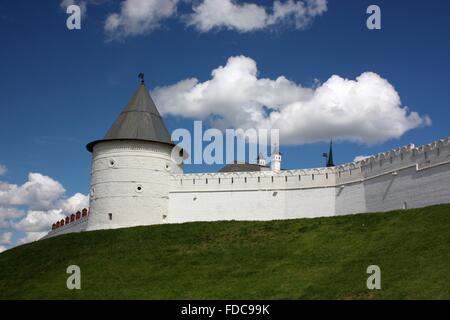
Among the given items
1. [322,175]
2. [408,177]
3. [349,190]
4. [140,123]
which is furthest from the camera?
[140,123]

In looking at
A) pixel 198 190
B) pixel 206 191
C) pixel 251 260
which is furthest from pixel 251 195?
pixel 251 260

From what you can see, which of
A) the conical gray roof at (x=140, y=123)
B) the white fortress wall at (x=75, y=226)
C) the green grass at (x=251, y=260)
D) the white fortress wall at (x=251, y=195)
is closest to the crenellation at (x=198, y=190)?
the white fortress wall at (x=251, y=195)

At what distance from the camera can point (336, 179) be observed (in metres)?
37.3

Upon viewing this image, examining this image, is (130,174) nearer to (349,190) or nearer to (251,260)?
(349,190)

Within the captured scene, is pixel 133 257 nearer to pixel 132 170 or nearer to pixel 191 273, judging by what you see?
pixel 191 273

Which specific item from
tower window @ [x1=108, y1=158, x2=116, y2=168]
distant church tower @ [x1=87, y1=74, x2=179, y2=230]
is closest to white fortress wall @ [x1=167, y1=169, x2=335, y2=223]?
distant church tower @ [x1=87, y1=74, x2=179, y2=230]

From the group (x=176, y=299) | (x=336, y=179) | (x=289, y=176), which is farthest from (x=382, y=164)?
(x=176, y=299)

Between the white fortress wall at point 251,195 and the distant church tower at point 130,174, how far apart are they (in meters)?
1.22

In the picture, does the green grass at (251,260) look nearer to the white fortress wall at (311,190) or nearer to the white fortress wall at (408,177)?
the white fortress wall at (408,177)

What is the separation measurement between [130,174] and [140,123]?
354cm

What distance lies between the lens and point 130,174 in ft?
127

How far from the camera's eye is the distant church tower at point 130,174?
38469 mm

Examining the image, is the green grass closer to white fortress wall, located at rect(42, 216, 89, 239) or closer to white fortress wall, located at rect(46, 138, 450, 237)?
white fortress wall, located at rect(46, 138, 450, 237)
